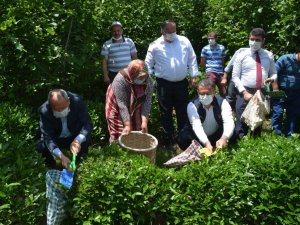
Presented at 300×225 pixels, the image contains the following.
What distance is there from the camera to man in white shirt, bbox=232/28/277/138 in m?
5.92

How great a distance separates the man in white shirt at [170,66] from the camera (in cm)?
605

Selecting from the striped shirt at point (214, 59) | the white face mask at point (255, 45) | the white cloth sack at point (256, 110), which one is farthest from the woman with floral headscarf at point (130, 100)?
the striped shirt at point (214, 59)

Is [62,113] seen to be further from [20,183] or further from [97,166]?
[20,183]

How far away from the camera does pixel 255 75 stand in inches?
233

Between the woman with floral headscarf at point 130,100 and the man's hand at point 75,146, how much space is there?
70cm

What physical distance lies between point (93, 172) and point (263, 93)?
2824mm

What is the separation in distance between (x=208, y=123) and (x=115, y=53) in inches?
81.1

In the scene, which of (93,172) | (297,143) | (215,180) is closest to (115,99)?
(93,172)

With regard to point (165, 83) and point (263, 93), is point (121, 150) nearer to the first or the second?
point (165, 83)

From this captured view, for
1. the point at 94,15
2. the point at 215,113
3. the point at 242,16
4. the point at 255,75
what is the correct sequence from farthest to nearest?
the point at 242,16, the point at 94,15, the point at 255,75, the point at 215,113

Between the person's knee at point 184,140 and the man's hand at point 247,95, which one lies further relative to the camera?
the man's hand at point 247,95

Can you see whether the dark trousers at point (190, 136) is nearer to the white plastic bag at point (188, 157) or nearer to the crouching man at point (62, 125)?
the white plastic bag at point (188, 157)

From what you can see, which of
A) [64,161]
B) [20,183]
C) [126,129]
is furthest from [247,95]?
[20,183]

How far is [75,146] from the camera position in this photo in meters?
4.72
